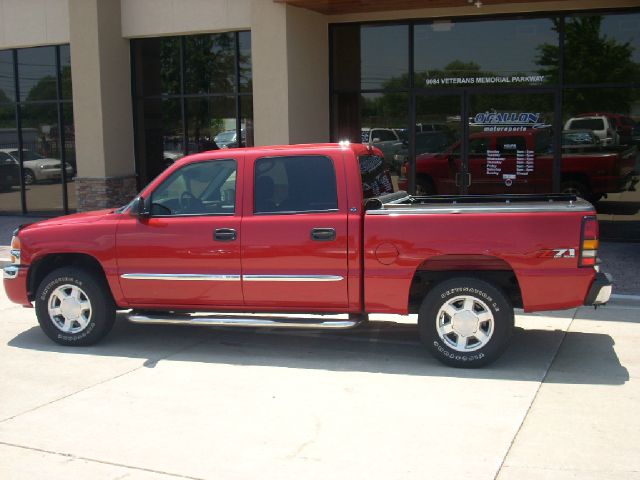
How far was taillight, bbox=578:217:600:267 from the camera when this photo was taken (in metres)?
6.45

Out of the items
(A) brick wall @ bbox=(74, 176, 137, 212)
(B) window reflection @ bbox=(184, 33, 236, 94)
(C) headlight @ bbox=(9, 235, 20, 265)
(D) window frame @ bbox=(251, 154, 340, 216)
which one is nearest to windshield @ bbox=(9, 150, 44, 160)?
(A) brick wall @ bbox=(74, 176, 137, 212)

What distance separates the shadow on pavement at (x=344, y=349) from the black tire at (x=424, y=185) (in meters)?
5.87

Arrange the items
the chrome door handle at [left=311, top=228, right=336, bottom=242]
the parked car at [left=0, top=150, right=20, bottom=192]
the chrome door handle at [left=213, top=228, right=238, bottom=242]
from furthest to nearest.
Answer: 1. the parked car at [left=0, top=150, right=20, bottom=192]
2. the chrome door handle at [left=213, top=228, right=238, bottom=242]
3. the chrome door handle at [left=311, top=228, right=336, bottom=242]

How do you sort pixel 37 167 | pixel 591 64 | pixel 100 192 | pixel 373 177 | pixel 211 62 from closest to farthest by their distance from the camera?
pixel 373 177 < pixel 591 64 < pixel 211 62 < pixel 100 192 < pixel 37 167

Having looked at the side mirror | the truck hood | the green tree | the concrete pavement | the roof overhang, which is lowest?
the concrete pavement

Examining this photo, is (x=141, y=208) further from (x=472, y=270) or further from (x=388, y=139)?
(x=388, y=139)

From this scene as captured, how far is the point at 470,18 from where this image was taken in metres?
13.4

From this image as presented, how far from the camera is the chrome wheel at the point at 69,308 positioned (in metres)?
7.64

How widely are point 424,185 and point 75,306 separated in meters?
7.83

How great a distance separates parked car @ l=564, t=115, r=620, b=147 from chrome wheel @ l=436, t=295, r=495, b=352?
7045 mm

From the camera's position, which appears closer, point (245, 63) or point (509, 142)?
point (509, 142)

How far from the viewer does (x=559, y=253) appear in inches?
256

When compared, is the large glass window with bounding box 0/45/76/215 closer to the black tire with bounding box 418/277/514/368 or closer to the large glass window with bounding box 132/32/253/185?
the large glass window with bounding box 132/32/253/185

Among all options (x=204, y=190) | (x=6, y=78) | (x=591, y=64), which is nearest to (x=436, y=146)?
(x=591, y=64)
